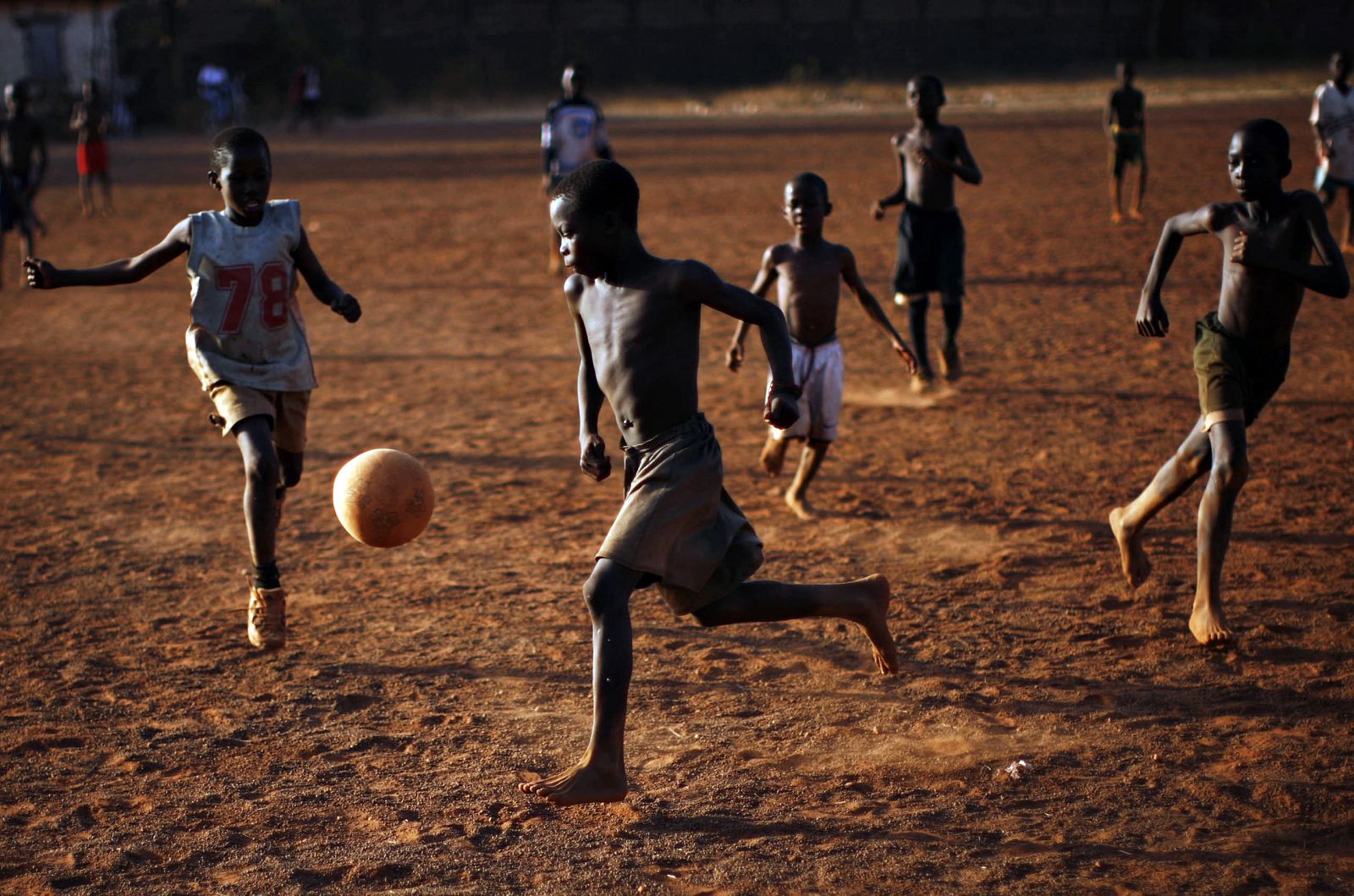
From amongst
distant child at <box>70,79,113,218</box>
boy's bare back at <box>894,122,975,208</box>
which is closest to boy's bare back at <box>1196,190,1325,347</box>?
boy's bare back at <box>894,122,975,208</box>

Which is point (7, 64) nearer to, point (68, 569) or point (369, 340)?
point (369, 340)

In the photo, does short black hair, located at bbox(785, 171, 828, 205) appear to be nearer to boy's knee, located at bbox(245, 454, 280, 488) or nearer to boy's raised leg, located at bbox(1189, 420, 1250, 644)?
boy's raised leg, located at bbox(1189, 420, 1250, 644)

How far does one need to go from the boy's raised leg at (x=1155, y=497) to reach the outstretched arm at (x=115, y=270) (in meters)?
3.99

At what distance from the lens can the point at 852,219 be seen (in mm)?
18953

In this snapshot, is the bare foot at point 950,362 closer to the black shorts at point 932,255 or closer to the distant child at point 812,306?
the black shorts at point 932,255

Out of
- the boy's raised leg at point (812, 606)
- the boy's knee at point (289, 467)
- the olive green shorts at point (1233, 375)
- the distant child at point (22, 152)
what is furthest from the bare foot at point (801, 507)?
the distant child at point (22, 152)

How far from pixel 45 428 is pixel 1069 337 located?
25.9 feet

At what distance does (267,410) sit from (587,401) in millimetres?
1665

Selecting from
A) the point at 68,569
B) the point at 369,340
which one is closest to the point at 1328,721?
the point at 68,569

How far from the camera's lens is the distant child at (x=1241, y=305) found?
16.6 ft

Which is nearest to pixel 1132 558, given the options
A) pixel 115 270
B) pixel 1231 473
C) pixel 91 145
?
pixel 1231 473

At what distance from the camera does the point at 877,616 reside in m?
4.59

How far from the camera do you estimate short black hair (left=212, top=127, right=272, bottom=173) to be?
5289 millimetres

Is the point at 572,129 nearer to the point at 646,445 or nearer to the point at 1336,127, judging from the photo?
the point at 1336,127
